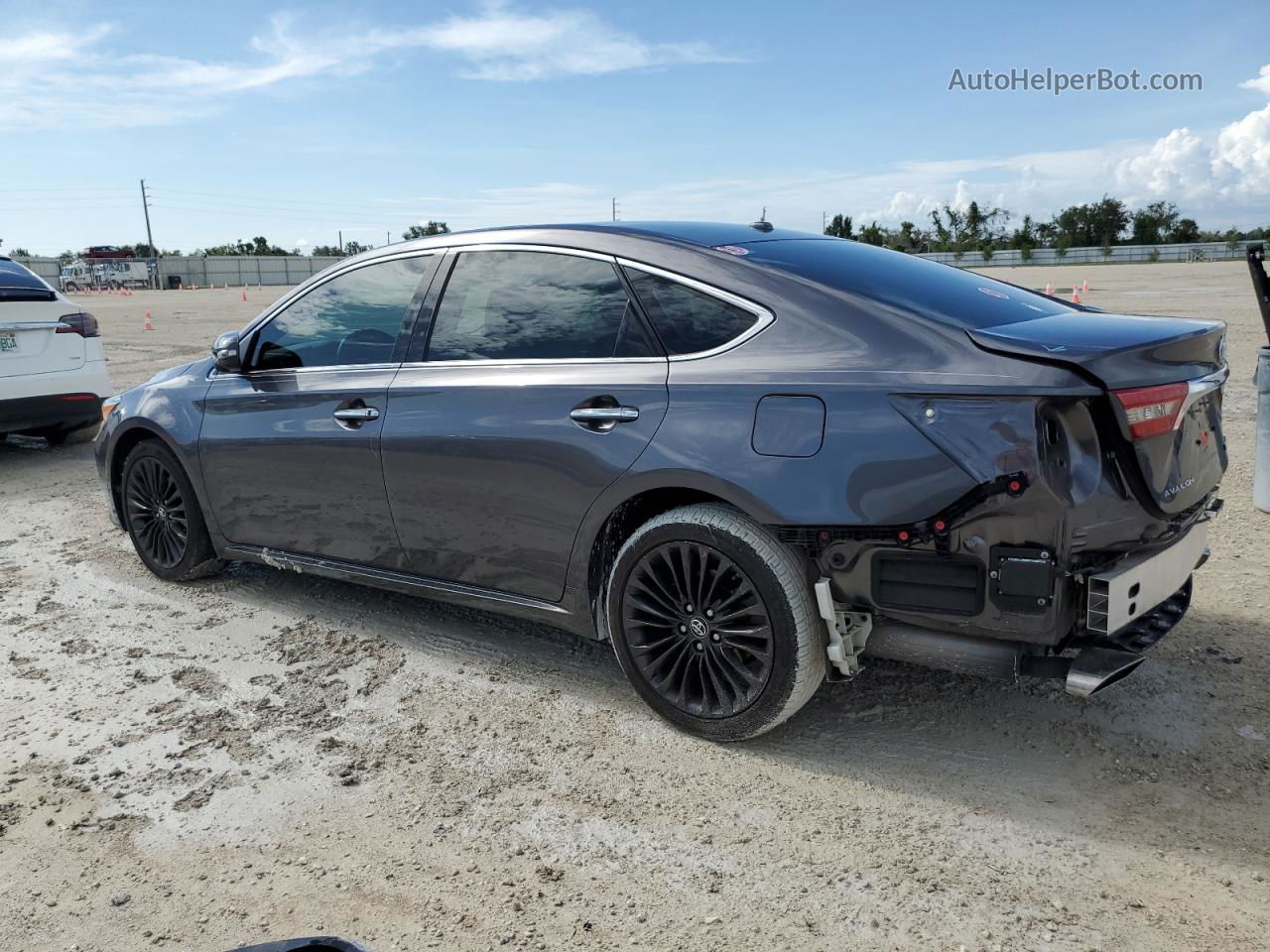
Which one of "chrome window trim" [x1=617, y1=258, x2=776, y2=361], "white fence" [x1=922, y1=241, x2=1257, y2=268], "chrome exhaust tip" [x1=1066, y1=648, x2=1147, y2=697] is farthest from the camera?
"white fence" [x1=922, y1=241, x2=1257, y2=268]

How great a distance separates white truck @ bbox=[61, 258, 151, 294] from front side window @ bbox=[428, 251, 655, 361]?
249ft

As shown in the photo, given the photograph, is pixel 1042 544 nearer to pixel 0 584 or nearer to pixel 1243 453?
pixel 0 584

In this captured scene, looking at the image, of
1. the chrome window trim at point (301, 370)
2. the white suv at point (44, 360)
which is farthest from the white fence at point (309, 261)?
the chrome window trim at point (301, 370)

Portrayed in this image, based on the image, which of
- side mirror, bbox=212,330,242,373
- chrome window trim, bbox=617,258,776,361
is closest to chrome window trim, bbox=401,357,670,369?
chrome window trim, bbox=617,258,776,361

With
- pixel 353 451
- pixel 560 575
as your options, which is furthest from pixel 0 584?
pixel 560 575

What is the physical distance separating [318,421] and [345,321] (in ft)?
1.45

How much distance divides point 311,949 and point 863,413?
2.09m

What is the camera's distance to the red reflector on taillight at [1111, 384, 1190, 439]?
288 centimetres

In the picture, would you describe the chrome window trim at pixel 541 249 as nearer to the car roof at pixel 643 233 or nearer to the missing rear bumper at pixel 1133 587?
the car roof at pixel 643 233

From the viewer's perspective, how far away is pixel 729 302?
3.36 metres

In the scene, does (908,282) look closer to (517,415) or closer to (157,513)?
(517,415)

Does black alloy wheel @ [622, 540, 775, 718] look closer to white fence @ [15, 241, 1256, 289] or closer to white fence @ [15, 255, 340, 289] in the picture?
white fence @ [15, 241, 1256, 289]

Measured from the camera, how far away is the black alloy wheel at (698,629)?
10.6 ft

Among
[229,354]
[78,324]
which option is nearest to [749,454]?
[229,354]
